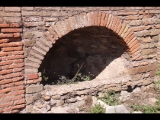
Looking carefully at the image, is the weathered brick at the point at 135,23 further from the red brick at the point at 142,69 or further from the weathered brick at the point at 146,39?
the red brick at the point at 142,69

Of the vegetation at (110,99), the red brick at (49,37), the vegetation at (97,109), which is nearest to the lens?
the red brick at (49,37)

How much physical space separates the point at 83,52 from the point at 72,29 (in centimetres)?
192

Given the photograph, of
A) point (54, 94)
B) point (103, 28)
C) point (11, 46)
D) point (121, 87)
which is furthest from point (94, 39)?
point (11, 46)

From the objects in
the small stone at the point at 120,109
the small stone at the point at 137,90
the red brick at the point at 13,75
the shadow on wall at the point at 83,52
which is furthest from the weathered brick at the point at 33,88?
the small stone at the point at 137,90

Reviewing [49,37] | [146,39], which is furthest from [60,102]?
[146,39]

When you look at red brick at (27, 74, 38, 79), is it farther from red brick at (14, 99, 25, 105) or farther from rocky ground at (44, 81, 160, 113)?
rocky ground at (44, 81, 160, 113)

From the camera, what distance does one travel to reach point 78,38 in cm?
557

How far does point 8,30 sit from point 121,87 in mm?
2476

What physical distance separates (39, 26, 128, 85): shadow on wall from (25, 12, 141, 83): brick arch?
0.55ft

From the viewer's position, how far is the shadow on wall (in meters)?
5.00

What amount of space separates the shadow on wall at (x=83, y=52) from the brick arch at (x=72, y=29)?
0.55ft

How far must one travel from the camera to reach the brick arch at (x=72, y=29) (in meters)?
4.09

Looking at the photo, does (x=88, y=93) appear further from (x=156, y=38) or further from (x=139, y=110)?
(x=156, y=38)

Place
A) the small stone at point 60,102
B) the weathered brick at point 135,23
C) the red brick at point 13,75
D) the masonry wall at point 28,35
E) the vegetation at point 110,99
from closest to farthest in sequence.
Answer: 1. the masonry wall at point 28,35
2. the red brick at point 13,75
3. the small stone at point 60,102
4. the vegetation at point 110,99
5. the weathered brick at point 135,23
